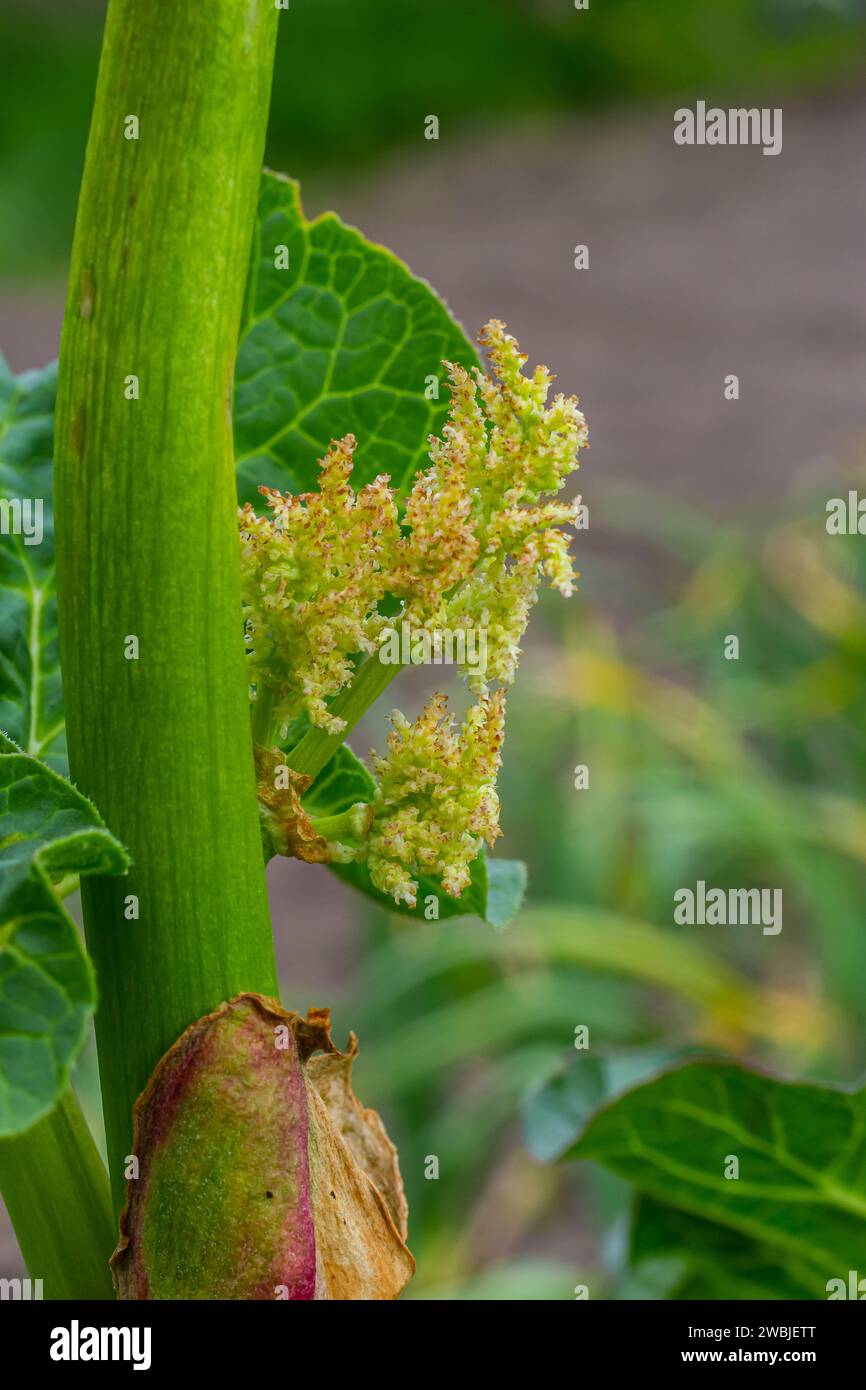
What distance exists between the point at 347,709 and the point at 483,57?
6922 mm

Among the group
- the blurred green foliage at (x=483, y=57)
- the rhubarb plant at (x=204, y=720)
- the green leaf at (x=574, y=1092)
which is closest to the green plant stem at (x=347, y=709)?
the rhubarb plant at (x=204, y=720)

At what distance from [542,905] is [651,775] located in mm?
210

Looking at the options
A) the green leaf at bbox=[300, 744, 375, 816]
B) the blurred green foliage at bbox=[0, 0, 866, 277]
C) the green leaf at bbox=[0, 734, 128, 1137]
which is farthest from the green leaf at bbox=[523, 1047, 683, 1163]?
the blurred green foliage at bbox=[0, 0, 866, 277]

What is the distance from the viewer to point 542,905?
1.84 m

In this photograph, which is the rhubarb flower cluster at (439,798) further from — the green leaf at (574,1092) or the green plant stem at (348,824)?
the green leaf at (574,1092)

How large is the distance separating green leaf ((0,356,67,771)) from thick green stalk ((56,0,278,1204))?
0.35 feet

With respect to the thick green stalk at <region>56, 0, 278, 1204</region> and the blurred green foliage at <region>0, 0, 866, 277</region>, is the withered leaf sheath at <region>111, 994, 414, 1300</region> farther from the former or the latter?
the blurred green foliage at <region>0, 0, 866, 277</region>

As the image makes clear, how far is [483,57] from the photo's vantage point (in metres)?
6.62

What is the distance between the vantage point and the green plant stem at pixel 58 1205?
296 millimetres

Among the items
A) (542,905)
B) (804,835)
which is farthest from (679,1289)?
(542,905)

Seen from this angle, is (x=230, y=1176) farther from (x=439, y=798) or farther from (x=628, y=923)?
(x=628, y=923)

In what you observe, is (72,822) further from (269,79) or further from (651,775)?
(651,775)

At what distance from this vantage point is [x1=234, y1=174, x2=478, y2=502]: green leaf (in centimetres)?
37

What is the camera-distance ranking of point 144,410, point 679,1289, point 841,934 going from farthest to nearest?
point 841,934
point 679,1289
point 144,410
